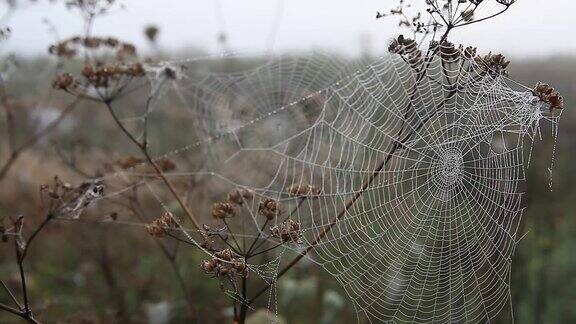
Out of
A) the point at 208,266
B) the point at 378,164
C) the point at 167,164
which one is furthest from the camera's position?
the point at 378,164

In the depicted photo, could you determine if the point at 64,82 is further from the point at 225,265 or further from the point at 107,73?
the point at 225,265

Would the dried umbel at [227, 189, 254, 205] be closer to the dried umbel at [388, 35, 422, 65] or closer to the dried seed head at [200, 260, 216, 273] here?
the dried seed head at [200, 260, 216, 273]

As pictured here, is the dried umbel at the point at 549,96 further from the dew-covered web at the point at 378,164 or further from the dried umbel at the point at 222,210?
the dried umbel at the point at 222,210

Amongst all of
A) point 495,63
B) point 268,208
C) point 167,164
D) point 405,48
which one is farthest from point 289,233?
point 167,164

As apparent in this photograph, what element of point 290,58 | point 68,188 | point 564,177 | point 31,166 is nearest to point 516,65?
point 564,177

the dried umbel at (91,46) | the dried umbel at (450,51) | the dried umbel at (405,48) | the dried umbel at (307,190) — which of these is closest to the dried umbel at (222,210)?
the dried umbel at (307,190)

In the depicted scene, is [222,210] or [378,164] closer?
[222,210]
